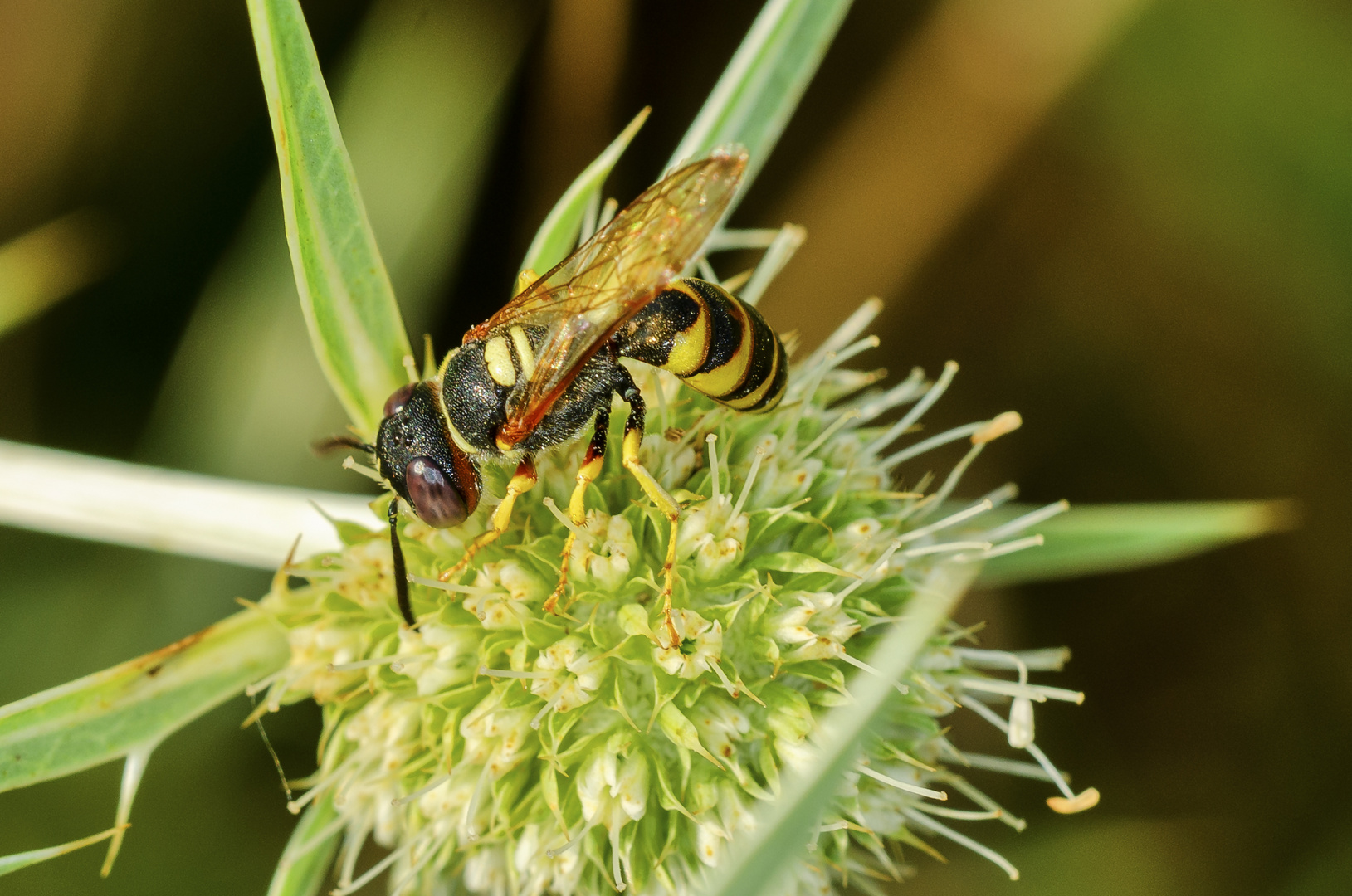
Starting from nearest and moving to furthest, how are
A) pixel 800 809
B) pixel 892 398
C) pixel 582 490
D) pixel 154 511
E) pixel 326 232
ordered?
pixel 800 809 < pixel 326 232 < pixel 582 490 < pixel 154 511 < pixel 892 398

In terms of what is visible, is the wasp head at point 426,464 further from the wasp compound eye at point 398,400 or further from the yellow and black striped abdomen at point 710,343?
the yellow and black striped abdomen at point 710,343

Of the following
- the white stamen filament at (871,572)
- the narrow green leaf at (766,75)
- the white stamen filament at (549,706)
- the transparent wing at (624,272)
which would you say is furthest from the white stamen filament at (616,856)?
the narrow green leaf at (766,75)

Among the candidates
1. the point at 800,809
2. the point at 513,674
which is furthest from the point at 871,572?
the point at 800,809

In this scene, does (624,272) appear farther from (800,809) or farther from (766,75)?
(800,809)

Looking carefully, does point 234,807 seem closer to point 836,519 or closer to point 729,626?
point 729,626

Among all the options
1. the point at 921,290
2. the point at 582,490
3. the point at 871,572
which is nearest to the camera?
the point at 582,490

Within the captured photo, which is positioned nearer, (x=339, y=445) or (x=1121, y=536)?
(x=339, y=445)
